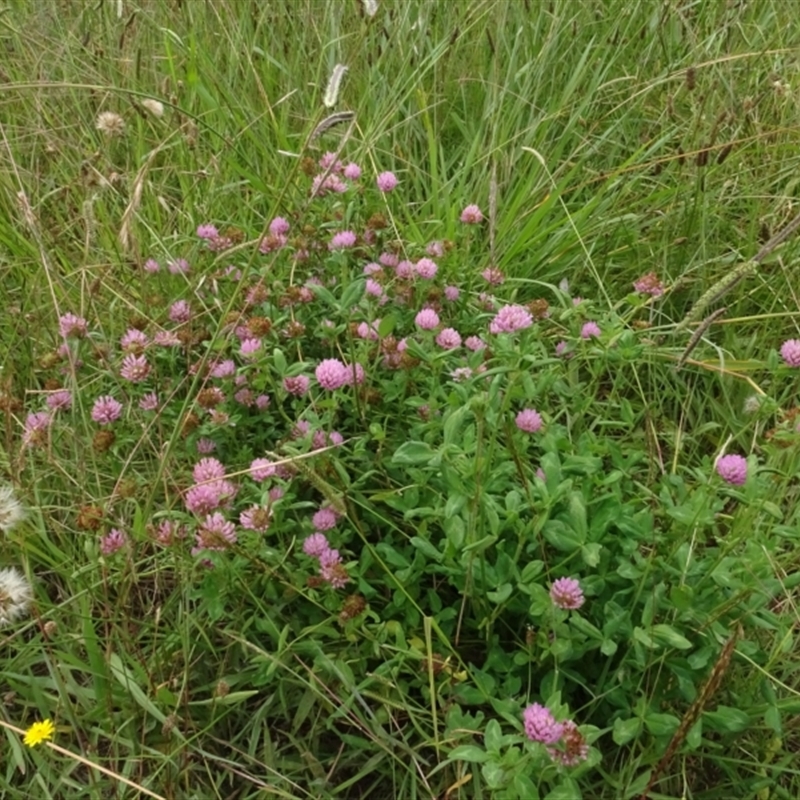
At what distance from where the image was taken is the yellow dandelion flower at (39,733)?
43.5 inches

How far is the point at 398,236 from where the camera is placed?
1.61 meters

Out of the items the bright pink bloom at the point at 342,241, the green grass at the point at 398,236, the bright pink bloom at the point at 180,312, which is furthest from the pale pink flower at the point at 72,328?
the bright pink bloom at the point at 342,241

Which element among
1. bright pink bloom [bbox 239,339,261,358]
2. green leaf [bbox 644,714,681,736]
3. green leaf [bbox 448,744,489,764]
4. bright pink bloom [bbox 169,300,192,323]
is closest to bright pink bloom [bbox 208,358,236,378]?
bright pink bloom [bbox 239,339,261,358]

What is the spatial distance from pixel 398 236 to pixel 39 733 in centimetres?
95

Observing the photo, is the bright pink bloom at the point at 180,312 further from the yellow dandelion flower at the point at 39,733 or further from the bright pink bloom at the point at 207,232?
the yellow dandelion flower at the point at 39,733

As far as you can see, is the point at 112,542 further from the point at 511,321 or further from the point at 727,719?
the point at 727,719

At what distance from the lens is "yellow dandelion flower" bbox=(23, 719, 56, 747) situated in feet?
3.63

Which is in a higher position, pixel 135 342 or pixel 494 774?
pixel 135 342

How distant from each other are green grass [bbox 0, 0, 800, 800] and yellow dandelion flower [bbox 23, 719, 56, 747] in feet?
0.17

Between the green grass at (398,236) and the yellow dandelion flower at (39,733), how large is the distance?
53mm

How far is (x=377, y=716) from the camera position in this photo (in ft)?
3.80

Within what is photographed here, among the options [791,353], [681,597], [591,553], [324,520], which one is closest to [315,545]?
[324,520]

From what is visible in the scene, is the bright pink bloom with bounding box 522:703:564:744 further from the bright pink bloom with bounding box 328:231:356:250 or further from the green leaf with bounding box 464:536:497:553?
the bright pink bloom with bounding box 328:231:356:250

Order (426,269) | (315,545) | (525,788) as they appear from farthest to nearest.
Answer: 1. (426,269)
2. (315,545)
3. (525,788)
